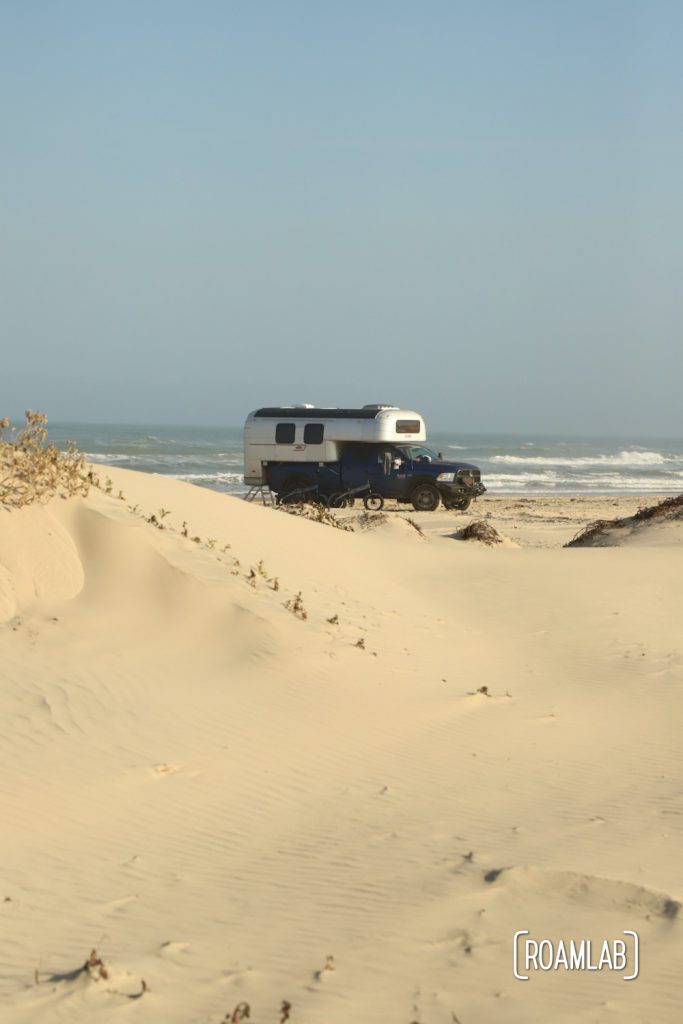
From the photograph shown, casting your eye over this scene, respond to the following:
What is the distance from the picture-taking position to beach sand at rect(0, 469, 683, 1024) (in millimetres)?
4359

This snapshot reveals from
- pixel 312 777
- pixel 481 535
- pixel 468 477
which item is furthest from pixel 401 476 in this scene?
pixel 312 777

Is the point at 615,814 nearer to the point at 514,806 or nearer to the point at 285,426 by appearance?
the point at 514,806

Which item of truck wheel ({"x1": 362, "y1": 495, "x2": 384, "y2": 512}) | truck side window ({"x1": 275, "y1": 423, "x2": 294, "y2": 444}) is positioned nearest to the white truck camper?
truck side window ({"x1": 275, "y1": 423, "x2": 294, "y2": 444})

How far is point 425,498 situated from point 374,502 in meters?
1.59

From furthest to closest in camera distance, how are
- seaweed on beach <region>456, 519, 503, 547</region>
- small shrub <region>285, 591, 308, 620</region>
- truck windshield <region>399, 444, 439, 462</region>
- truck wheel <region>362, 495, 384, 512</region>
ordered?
1. truck windshield <region>399, 444, 439, 462</region>
2. truck wheel <region>362, 495, 384, 512</region>
3. seaweed on beach <region>456, 519, 503, 547</region>
4. small shrub <region>285, 591, 308, 620</region>

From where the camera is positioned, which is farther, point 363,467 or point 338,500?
point 363,467

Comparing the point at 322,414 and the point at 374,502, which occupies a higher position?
the point at 322,414

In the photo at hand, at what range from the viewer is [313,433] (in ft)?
86.6

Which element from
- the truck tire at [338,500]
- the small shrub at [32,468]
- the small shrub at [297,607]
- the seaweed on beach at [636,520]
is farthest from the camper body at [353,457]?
the small shrub at [297,607]

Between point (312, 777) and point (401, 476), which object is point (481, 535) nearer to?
point (401, 476)

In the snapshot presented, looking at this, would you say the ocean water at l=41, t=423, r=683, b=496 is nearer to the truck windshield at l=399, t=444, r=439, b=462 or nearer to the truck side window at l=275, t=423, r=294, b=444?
the truck side window at l=275, t=423, r=294, b=444

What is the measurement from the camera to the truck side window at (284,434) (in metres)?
26.6

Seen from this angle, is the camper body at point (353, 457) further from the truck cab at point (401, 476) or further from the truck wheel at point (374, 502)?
the truck wheel at point (374, 502)

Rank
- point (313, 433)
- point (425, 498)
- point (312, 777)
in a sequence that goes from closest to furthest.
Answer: point (312, 777)
point (313, 433)
point (425, 498)
